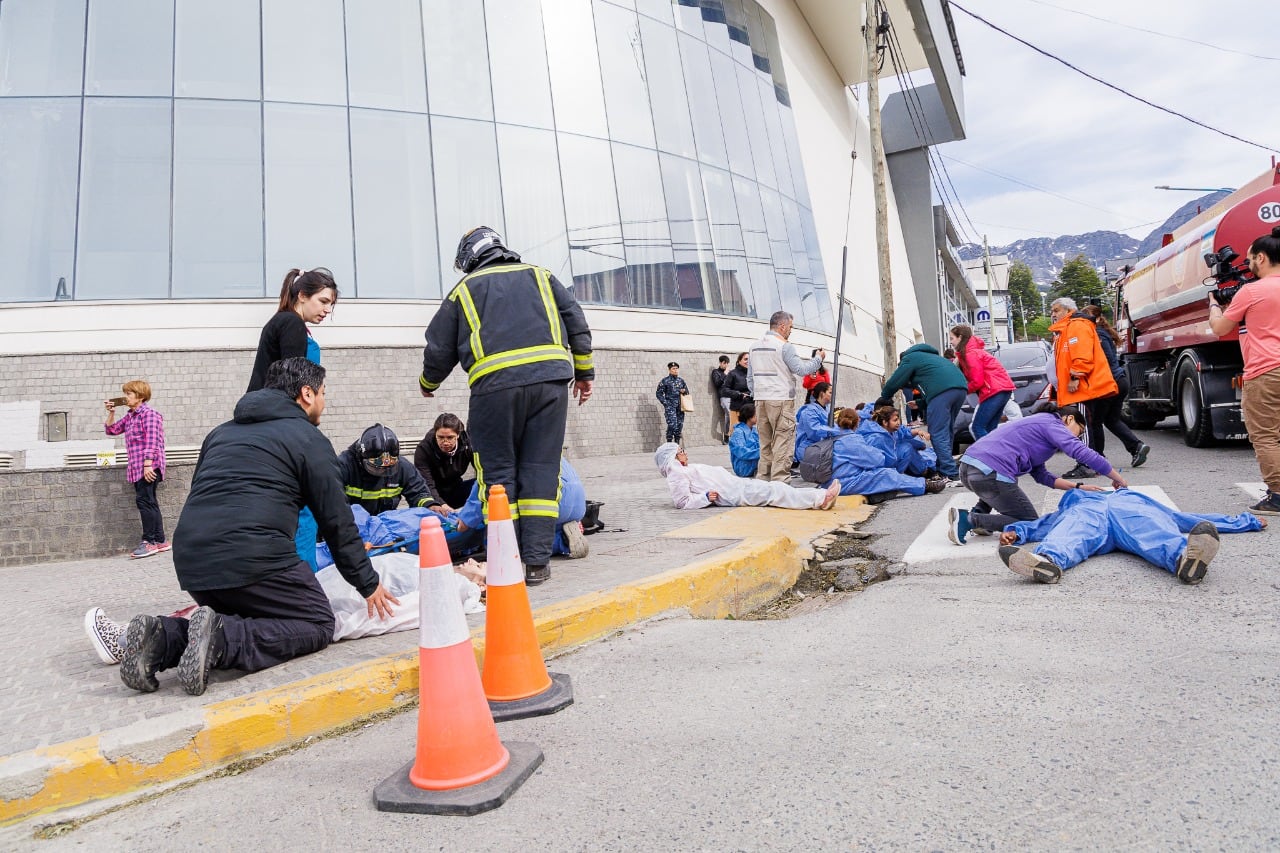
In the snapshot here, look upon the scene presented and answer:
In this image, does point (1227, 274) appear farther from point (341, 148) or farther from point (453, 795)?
point (341, 148)

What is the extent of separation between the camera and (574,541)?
18.2 feet

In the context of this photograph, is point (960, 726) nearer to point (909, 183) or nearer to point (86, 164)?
point (86, 164)

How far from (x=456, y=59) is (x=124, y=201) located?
5.71 meters

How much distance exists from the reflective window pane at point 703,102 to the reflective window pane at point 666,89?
273mm

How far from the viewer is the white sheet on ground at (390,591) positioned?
3.87m

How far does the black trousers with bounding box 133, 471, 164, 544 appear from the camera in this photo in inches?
297

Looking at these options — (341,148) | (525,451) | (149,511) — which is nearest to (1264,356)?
(525,451)

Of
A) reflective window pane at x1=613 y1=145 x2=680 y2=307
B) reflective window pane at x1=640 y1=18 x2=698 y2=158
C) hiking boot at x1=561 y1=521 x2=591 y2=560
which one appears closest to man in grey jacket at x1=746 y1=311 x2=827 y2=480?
hiking boot at x1=561 y1=521 x2=591 y2=560

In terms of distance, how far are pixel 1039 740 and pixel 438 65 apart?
1450 cm

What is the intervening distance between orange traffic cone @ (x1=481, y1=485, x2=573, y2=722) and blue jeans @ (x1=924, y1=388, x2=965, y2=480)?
6.86m

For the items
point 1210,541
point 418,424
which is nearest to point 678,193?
point 418,424

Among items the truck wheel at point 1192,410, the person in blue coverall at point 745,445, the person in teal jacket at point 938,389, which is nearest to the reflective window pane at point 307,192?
the person in blue coverall at point 745,445

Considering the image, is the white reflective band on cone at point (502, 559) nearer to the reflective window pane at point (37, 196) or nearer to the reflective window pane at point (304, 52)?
the reflective window pane at point (37, 196)

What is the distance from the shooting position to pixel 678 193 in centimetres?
1742
